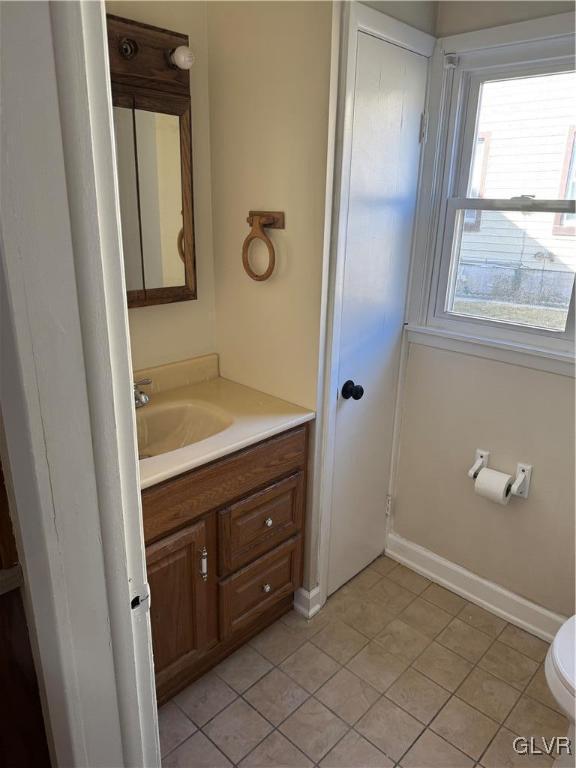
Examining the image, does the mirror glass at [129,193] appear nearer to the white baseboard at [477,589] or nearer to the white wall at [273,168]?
the white wall at [273,168]

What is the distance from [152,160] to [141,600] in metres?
1.42

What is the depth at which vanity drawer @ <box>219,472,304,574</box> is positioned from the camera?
167cm

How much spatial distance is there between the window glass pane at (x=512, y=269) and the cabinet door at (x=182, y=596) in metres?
1.25

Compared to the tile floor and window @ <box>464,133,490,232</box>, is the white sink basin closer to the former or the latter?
the tile floor

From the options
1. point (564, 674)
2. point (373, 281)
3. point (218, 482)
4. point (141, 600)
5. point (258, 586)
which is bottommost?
point (258, 586)

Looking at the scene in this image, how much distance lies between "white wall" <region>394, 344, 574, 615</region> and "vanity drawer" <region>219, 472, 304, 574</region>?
62cm

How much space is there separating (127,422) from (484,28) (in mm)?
1792

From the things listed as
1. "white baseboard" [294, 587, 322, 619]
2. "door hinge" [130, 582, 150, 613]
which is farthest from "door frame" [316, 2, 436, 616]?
"door hinge" [130, 582, 150, 613]

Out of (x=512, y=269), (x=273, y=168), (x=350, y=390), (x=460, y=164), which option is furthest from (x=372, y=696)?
(x=460, y=164)

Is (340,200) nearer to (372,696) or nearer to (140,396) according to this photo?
(140,396)

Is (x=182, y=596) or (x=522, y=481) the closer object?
(x=182, y=596)

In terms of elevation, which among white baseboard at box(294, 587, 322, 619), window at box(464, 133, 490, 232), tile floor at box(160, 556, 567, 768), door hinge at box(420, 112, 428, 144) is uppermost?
door hinge at box(420, 112, 428, 144)

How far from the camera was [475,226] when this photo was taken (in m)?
1.93

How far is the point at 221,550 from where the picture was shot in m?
1.67
